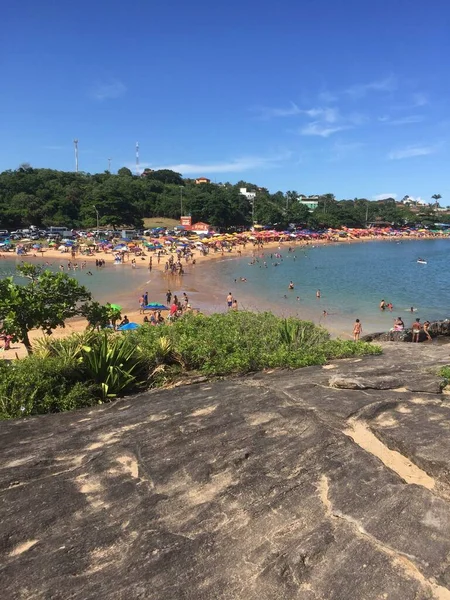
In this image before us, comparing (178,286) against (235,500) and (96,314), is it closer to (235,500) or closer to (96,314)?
(96,314)

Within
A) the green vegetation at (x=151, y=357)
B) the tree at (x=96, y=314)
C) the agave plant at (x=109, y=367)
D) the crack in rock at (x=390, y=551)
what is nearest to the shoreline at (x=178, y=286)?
the tree at (x=96, y=314)

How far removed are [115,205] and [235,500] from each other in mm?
83684

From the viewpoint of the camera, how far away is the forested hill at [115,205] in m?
81.6

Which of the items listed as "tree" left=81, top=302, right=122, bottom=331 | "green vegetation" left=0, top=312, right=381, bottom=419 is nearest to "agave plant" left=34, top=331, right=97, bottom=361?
"green vegetation" left=0, top=312, right=381, bottom=419

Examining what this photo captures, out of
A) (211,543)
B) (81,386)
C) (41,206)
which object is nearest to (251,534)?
(211,543)

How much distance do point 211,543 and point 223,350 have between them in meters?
5.40

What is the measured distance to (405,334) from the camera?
21.0 meters

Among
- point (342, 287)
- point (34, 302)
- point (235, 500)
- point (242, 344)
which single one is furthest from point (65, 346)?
point (342, 287)

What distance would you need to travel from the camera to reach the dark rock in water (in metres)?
20.6

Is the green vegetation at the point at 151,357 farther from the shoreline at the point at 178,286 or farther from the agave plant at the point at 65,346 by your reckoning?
the shoreline at the point at 178,286

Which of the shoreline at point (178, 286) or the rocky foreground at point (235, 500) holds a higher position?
the rocky foreground at point (235, 500)

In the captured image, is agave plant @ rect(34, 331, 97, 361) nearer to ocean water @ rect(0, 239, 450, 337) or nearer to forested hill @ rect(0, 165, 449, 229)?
ocean water @ rect(0, 239, 450, 337)

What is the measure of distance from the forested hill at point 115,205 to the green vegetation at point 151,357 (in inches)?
2987

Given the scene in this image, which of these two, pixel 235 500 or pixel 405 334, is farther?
pixel 405 334
